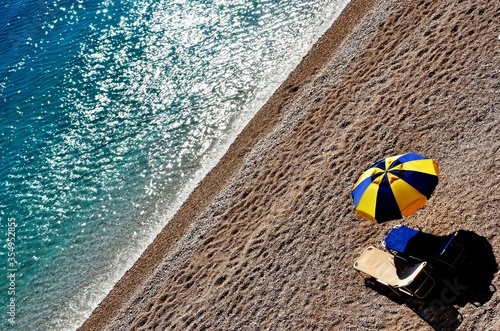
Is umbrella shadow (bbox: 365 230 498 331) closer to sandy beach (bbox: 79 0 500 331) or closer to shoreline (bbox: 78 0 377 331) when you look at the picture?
sandy beach (bbox: 79 0 500 331)

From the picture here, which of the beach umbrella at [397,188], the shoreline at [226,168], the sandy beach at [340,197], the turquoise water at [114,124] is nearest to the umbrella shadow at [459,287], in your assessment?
the sandy beach at [340,197]

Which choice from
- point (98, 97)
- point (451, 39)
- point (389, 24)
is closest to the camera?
point (451, 39)

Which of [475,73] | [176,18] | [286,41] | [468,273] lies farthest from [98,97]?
Result: [468,273]

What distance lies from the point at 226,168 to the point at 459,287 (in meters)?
9.92

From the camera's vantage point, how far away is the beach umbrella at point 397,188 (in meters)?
11.2

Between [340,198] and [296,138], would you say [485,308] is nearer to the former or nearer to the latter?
[340,198]

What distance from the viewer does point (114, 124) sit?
23.8m

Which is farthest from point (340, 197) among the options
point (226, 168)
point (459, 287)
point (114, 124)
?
point (114, 124)

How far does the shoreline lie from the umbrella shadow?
860 centimetres

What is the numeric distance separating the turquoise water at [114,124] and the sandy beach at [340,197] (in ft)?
4.77

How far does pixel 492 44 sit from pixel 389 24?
4.64 metres

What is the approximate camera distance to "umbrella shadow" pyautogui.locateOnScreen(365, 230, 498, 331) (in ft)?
35.4

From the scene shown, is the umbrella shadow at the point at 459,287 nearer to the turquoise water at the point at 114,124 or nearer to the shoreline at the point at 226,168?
the shoreline at the point at 226,168

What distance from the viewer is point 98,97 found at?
25.5 metres
